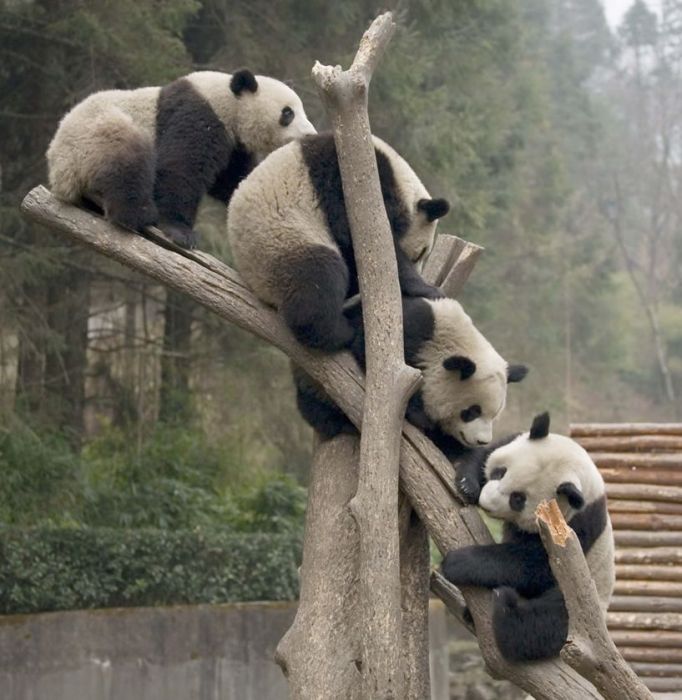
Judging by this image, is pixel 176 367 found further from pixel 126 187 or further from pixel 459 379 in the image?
pixel 459 379

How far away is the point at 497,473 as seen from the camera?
16.6ft

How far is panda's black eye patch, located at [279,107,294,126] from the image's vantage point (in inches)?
242

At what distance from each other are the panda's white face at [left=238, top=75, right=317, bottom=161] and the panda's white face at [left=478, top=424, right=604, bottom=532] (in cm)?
198

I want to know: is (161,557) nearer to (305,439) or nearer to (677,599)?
(305,439)

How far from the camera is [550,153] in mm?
22094

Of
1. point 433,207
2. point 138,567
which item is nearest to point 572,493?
point 433,207

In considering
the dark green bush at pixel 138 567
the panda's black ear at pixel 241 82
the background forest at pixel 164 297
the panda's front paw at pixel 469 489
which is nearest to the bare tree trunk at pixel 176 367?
the background forest at pixel 164 297

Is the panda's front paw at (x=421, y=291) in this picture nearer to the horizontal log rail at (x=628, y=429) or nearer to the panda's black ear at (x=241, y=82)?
the panda's black ear at (x=241, y=82)

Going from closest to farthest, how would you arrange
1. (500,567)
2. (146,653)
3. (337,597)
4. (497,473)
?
(500,567) < (497,473) < (337,597) < (146,653)

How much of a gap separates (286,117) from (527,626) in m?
2.79

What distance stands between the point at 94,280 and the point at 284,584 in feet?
10.2

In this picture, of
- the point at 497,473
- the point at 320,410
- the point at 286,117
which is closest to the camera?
the point at 497,473

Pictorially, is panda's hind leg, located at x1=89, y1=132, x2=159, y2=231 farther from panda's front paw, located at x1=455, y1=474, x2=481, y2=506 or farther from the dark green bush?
the dark green bush

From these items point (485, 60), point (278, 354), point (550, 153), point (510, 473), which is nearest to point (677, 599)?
point (510, 473)
